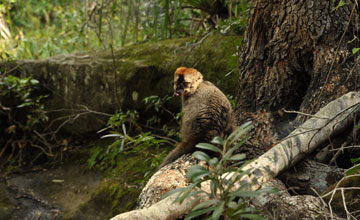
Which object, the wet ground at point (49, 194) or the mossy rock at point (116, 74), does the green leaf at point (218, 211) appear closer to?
the wet ground at point (49, 194)

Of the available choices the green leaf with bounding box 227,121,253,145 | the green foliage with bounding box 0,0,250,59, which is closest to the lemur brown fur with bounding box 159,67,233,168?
the green foliage with bounding box 0,0,250,59

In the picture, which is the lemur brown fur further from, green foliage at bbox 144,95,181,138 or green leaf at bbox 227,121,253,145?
green leaf at bbox 227,121,253,145

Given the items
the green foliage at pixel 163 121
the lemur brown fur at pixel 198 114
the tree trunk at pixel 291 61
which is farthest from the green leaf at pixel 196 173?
the green foliage at pixel 163 121

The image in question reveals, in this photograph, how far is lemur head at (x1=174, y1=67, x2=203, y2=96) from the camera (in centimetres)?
347

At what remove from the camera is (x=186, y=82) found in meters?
3.46

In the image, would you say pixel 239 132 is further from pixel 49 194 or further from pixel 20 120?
pixel 20 120

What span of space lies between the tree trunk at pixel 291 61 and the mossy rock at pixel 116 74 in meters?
1.10

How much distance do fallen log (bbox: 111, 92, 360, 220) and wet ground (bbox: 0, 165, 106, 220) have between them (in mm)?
2252

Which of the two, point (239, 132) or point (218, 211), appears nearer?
point (218, 211)

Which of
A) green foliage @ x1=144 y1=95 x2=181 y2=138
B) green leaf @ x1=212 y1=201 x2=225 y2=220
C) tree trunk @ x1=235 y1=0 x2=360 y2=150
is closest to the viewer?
green leaf @ x1=212 y1=201 x2=225 y2=220

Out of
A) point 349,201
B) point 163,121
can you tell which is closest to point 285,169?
point 349,201

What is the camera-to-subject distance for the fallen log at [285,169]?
2105 millimetres

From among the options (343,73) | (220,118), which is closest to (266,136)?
(220,118)

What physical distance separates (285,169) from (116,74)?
10.1 feet
